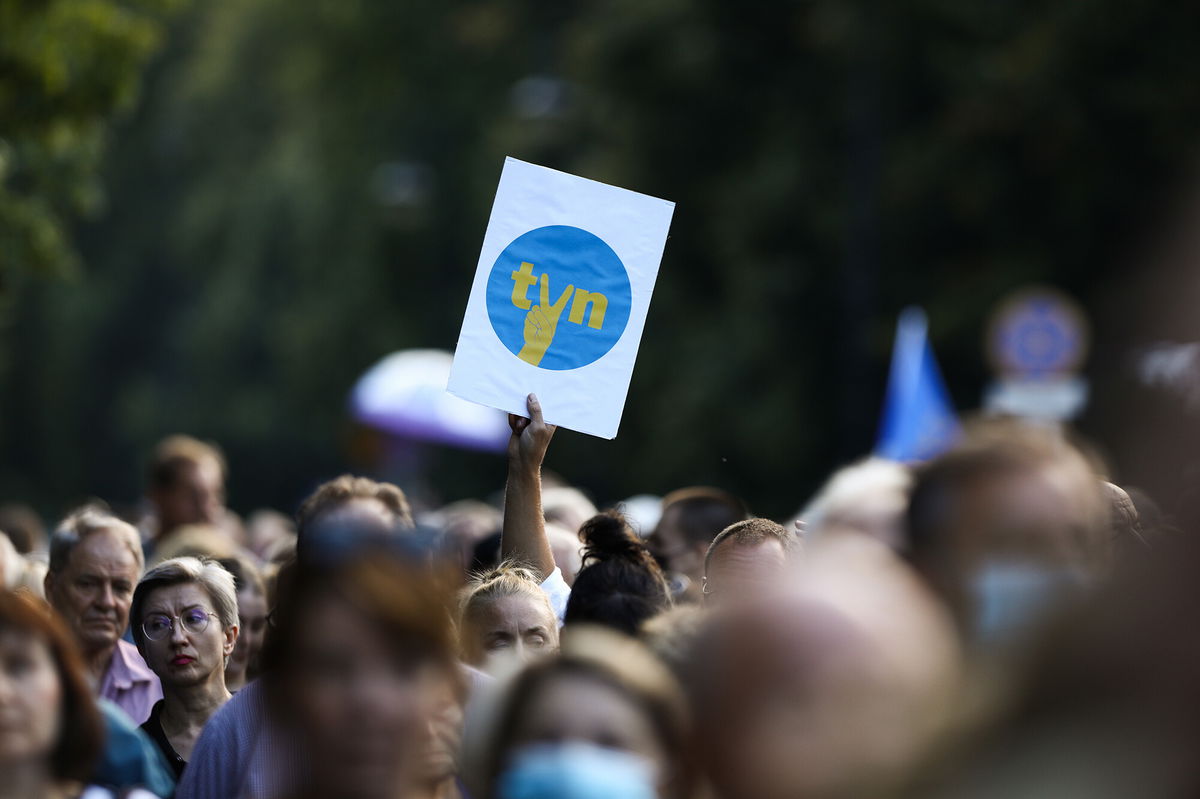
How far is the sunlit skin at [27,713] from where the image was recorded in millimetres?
2711

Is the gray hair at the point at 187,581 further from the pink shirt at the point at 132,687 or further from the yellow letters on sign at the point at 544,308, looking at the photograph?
the yellow letters on sign at the point at 544,308

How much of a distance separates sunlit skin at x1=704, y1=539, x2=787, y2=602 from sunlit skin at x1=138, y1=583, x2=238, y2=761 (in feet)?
4.44

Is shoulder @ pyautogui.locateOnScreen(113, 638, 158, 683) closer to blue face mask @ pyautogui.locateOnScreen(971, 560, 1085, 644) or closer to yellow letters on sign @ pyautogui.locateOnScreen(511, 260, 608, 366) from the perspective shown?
yellow letters on sign @ pyautogui.locateOnScreen(511, 260, 608, 366)

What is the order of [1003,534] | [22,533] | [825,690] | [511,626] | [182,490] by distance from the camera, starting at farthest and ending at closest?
[22,533] < [182,490] < [511,626] < [1003,534] < [825,690]

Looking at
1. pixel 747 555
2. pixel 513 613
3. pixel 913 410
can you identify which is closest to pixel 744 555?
pixel 747 555

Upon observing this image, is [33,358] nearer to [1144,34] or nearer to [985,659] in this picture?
[1144,34]

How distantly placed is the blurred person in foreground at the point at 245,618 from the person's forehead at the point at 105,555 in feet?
0.99

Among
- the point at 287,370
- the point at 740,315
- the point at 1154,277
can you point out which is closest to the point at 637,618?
the point at 1154,277

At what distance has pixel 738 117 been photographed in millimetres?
20953

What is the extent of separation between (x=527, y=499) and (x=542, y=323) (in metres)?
0.56

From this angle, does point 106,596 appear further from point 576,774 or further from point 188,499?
point 576,774

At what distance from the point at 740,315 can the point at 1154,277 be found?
16.3 feet

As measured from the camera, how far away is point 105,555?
17.8ft

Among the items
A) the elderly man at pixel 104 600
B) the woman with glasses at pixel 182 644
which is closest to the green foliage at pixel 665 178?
the elderly man at pixel 104 600
